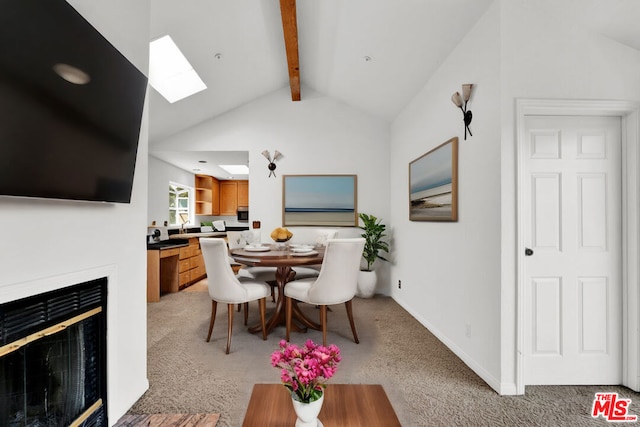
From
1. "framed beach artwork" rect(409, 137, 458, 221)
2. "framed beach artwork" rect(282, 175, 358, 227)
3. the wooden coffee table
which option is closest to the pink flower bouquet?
the wooden coffee table

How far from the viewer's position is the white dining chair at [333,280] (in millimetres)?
2479

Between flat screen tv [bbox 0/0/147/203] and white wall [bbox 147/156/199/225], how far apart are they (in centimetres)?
391

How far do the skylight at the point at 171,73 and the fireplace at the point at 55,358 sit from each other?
8.47ft

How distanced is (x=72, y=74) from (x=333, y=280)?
205cm

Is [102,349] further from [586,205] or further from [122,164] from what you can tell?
[586,205]

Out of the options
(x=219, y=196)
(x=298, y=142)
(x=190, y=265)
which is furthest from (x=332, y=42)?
(x=219, y=196)

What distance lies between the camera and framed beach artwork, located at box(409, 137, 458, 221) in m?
2.55

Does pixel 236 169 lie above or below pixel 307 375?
above

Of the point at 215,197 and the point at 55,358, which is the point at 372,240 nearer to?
the point at 55,358

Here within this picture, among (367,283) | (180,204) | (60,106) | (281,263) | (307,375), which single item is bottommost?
(367,283)

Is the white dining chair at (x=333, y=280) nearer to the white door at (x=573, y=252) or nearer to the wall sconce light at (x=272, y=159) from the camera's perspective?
the white door at (x=573, y=252)

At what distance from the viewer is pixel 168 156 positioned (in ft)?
16.6

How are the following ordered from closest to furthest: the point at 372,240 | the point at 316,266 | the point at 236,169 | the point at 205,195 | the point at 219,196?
the point at 316,266 < the point at 372,240 < the point at 236,169 < the point at 205,195 < the point at 219,196

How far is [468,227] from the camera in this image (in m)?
2.36
